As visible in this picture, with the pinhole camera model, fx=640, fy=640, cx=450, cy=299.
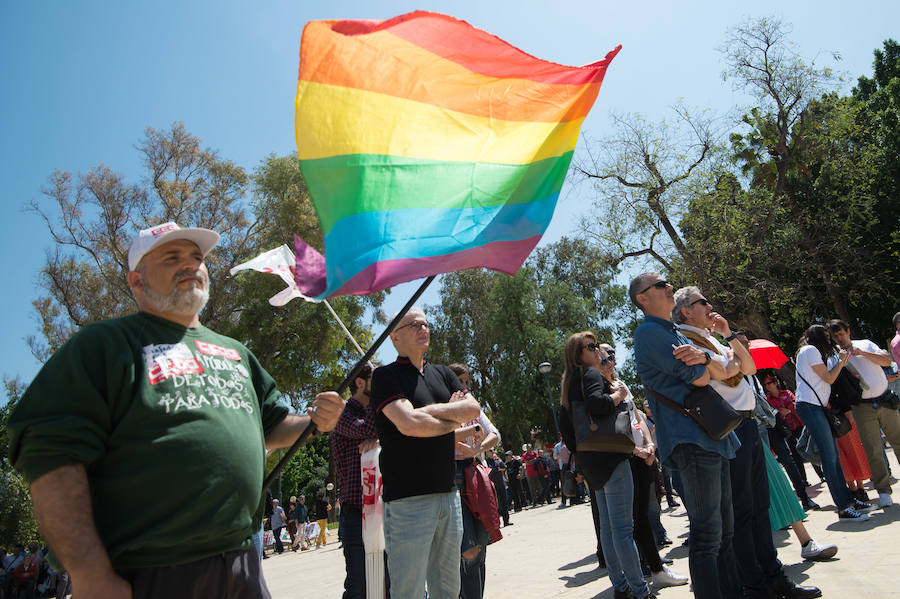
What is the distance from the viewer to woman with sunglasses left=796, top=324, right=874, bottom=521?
261 inches

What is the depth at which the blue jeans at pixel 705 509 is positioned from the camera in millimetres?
3824

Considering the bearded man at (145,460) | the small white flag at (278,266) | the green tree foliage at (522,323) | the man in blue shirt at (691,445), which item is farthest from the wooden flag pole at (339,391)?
the green tree foliage at (522,323)

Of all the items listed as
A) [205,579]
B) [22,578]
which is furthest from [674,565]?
[22,578]

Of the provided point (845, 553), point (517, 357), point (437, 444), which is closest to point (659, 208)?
point (517, 357)

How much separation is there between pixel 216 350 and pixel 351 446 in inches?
111

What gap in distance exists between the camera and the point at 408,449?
12.4ft

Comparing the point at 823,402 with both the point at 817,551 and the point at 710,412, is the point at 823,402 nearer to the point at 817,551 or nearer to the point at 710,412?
the point at 817,551

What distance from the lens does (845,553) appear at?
5309 millimetres

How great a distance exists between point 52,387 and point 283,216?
25295mm

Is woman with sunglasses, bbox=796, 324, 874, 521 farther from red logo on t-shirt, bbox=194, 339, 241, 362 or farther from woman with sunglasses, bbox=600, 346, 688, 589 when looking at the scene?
red logo on t-shirt, bbox=194, 339, 241, 362

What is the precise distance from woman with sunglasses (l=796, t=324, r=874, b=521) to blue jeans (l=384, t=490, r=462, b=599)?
15.8ft

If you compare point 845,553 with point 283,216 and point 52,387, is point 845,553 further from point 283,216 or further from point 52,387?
point 283,216

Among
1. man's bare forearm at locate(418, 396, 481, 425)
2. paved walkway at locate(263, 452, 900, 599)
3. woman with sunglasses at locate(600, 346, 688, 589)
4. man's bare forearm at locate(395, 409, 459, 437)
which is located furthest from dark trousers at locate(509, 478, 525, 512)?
man's bare forearm at locate(395, 409, 459, 437)

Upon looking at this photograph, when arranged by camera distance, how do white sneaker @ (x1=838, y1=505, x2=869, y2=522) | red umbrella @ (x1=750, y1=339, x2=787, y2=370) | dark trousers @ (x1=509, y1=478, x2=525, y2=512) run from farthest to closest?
dark trousers @ (x1=509, y1=478, x2=525, y2=512) < red umbrella @ (x1=750, y1=339, x2=787, y2=370) < white sneaker @ (x1=838, y1=505, x2=869, y2=522)
